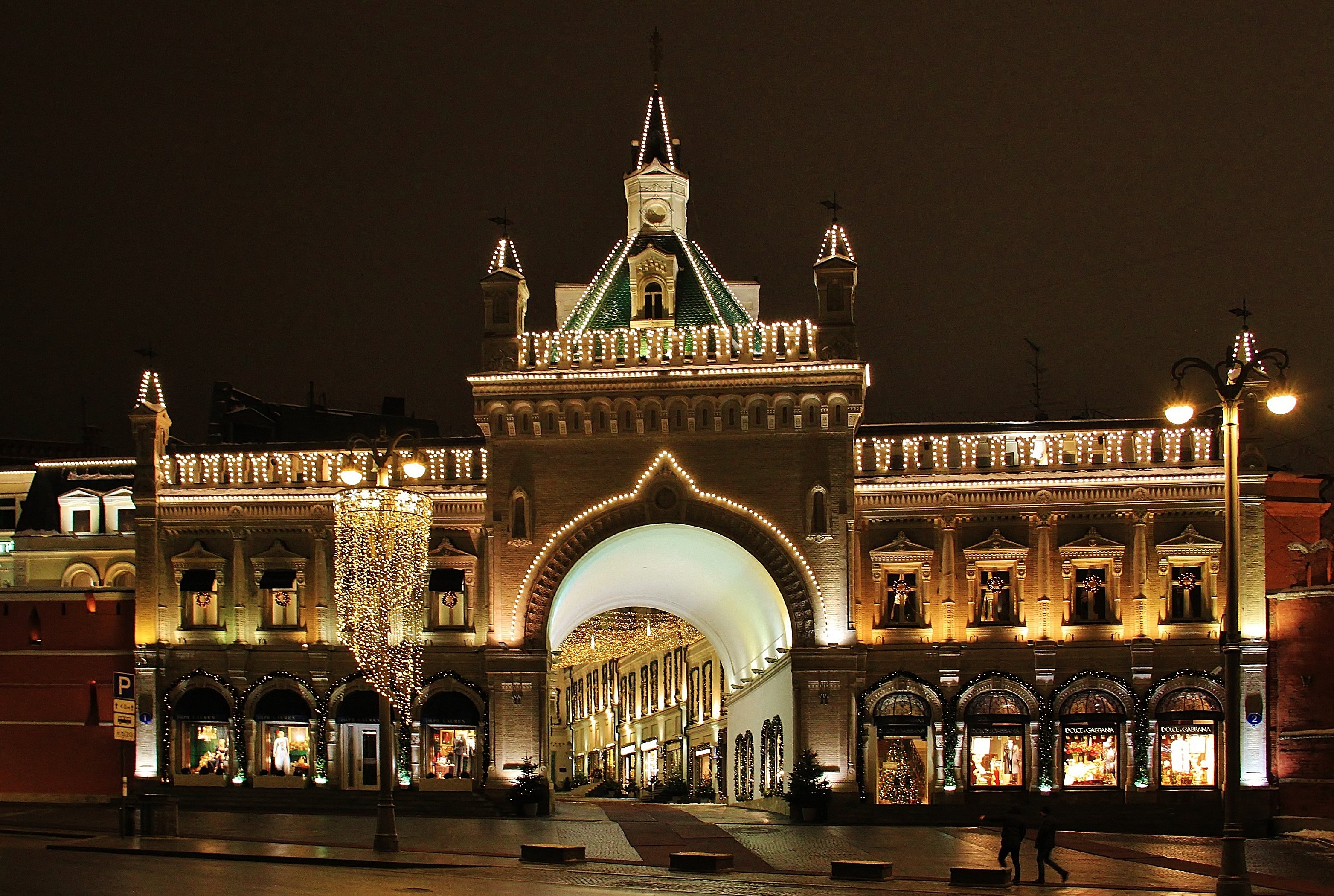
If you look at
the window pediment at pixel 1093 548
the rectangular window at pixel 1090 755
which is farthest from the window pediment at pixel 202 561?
the rectangular window at pixel 1090 755

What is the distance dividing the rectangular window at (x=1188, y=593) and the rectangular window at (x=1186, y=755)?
3059mm

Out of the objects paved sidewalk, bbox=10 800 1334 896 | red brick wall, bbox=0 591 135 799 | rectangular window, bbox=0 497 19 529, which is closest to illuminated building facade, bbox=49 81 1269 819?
red brick wall, bbox=0 591 135 799

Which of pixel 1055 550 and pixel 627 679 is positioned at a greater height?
pixel 1055 550

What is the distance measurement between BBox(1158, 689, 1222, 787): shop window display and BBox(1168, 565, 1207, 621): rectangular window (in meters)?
2.11

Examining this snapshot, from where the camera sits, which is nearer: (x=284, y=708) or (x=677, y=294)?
(x=284, y=708)

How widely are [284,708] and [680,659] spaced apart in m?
30.8

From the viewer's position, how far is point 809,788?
4272 cm

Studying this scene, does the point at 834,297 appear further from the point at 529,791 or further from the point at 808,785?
the point at 529,791

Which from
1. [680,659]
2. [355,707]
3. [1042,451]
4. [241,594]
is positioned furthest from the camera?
[680,659]

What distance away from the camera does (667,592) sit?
186 ft

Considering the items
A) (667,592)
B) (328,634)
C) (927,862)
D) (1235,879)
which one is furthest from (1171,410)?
(667,592)

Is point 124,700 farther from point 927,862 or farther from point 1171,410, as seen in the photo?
point 1171,410

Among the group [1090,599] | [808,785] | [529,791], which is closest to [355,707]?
[529,791]

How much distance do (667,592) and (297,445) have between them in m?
14.9
